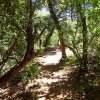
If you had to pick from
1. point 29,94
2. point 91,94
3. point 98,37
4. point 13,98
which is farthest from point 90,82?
point 13,98

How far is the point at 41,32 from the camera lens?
771 cm

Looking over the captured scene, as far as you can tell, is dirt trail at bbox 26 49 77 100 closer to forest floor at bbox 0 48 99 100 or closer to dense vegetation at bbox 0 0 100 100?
forest floor at bbox 0 48 99 100

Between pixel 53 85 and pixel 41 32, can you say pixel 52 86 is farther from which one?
pixel 41 32

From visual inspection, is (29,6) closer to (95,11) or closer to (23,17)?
(23,17)

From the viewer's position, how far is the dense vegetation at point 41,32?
7.73 metres

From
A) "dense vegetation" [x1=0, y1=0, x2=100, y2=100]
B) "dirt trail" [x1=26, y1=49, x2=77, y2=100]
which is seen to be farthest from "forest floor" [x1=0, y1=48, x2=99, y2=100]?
"dense vegetation" [x1=0, y1=0, x2=100, y2=100]

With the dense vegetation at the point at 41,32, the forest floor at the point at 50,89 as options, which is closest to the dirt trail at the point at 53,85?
the forest floor at the point at 50,89

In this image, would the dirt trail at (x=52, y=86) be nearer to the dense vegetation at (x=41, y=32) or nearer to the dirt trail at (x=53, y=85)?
the dirt trail at (x=53, y=85)

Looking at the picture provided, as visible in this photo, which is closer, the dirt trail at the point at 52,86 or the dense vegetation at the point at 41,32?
the dense vegetation at the point at 41,32

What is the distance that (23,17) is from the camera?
26.1 feet

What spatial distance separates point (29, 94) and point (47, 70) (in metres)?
5.69

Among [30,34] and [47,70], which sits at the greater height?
[30,34]

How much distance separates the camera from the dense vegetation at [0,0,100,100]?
773 centimetres

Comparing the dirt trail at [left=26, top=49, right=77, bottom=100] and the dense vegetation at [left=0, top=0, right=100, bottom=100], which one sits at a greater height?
the dense vegetation at [left=0, top=0, right=100, bottom=100]
